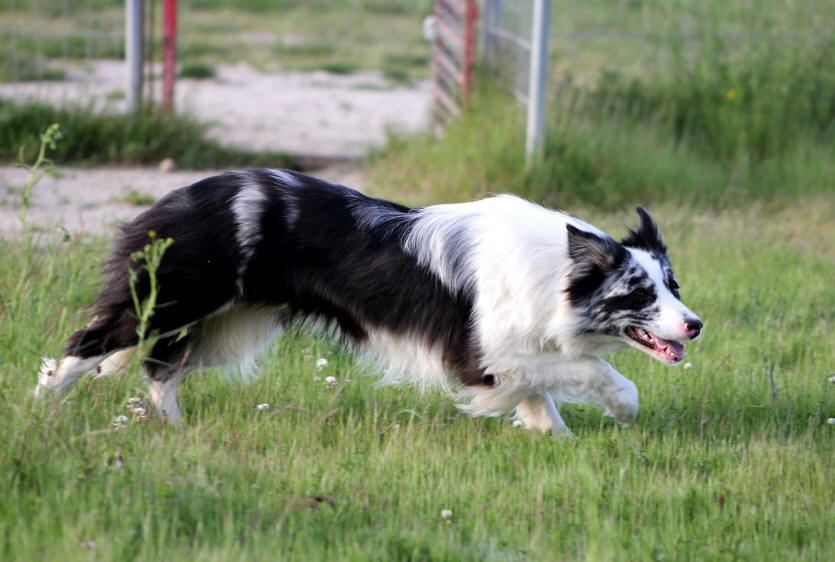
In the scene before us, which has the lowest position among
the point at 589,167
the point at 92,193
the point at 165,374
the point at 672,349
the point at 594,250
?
the point at 92,193

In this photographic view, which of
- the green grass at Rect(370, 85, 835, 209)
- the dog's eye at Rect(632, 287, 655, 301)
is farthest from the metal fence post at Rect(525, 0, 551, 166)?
the dog's eye at Rect(632, 287, 655, 301)

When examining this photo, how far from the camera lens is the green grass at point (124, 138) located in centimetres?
885

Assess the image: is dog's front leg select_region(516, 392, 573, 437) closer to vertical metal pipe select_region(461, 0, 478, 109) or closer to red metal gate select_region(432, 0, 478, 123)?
red metal gate select_region(432, 0, 478, 123)

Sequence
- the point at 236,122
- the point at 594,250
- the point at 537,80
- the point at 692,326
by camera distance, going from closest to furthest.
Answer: the point at 692,326 → the point at 594,250 → the point at 537,80 → the point at 236,122

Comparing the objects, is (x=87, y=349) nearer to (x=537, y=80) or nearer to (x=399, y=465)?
(x=399, y=465)

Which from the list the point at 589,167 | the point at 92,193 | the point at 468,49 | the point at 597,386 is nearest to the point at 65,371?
the point at 597,386

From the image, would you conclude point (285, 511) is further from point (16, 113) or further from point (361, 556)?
point (16, 113)

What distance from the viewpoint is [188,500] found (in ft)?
10.8

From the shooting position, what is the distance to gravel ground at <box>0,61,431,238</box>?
303 inches

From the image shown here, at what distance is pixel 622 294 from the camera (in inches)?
162

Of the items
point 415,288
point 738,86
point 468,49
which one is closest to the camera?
point 415,288

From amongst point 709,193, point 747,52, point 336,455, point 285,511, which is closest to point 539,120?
point 709,193

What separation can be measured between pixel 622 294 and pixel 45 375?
7.44 feet

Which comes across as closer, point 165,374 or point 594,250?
point 594,250
